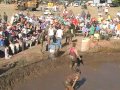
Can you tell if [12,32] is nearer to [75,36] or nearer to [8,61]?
[8,61]

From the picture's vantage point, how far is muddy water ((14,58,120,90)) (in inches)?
698

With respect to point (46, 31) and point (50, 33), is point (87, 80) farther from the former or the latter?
point (46, 31)

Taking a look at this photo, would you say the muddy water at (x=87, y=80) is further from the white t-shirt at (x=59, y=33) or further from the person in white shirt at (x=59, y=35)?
the white t-shirt at (x=59, y=33)

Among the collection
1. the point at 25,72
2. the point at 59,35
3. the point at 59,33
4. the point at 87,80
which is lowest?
the point at 87,80

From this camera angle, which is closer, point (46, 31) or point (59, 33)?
point (59, 33)

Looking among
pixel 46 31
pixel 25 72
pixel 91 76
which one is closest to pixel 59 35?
pixel 46 31

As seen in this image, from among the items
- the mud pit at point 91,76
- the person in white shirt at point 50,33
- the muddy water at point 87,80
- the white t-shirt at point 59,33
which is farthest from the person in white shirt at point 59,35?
the muddy water at point 87,80

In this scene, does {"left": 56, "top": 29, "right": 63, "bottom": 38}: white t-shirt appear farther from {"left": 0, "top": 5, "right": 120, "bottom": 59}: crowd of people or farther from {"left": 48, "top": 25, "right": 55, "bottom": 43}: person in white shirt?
{"left": 48, "top": 25, "right": 55, "bottom": 43}: person in white shirt

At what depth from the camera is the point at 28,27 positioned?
25.3m

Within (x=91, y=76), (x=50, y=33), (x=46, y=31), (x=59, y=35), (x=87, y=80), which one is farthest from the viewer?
(x=46, y=31)

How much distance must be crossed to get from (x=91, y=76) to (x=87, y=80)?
85cm

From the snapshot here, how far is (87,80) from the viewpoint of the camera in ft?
62.2

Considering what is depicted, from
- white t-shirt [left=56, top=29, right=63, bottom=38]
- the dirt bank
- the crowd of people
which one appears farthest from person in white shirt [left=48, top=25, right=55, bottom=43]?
the dirt bank

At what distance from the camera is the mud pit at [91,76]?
17.8 metres
